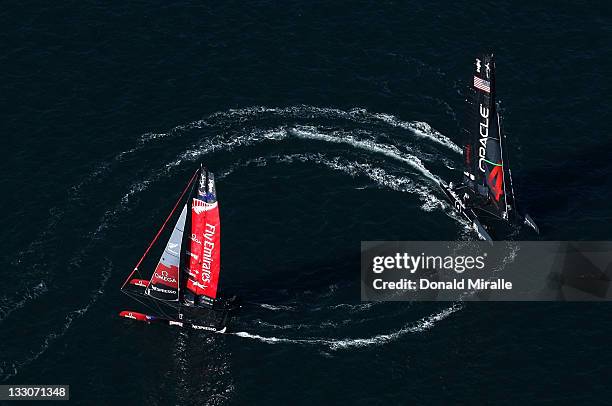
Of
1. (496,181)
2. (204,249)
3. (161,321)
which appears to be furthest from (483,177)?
(161,321)

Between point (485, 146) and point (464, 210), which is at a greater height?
point (485, 146)

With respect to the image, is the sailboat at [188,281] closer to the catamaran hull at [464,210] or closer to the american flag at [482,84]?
the catamaran hull at [464,210]

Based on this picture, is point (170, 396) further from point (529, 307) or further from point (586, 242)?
point (586, 242)

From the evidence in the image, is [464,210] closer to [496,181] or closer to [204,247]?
[496,181]

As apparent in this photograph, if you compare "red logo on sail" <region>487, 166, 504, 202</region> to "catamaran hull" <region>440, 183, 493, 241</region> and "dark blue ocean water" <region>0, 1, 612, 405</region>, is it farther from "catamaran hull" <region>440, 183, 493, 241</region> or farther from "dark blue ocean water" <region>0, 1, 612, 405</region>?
"dark blue ocean water" <region>0, 1, 612, 405</region>

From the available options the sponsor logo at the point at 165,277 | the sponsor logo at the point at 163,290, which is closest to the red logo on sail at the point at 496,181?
the sponsor logo at the point at 165,277

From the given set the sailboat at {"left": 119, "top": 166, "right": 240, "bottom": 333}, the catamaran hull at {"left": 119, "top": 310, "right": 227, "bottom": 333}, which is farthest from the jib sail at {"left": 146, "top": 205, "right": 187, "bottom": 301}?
the catamaran hull at {"left": 119, "top": 310, "right": 227, "bottom": 333}

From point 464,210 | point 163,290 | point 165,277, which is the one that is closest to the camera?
point 165,277
